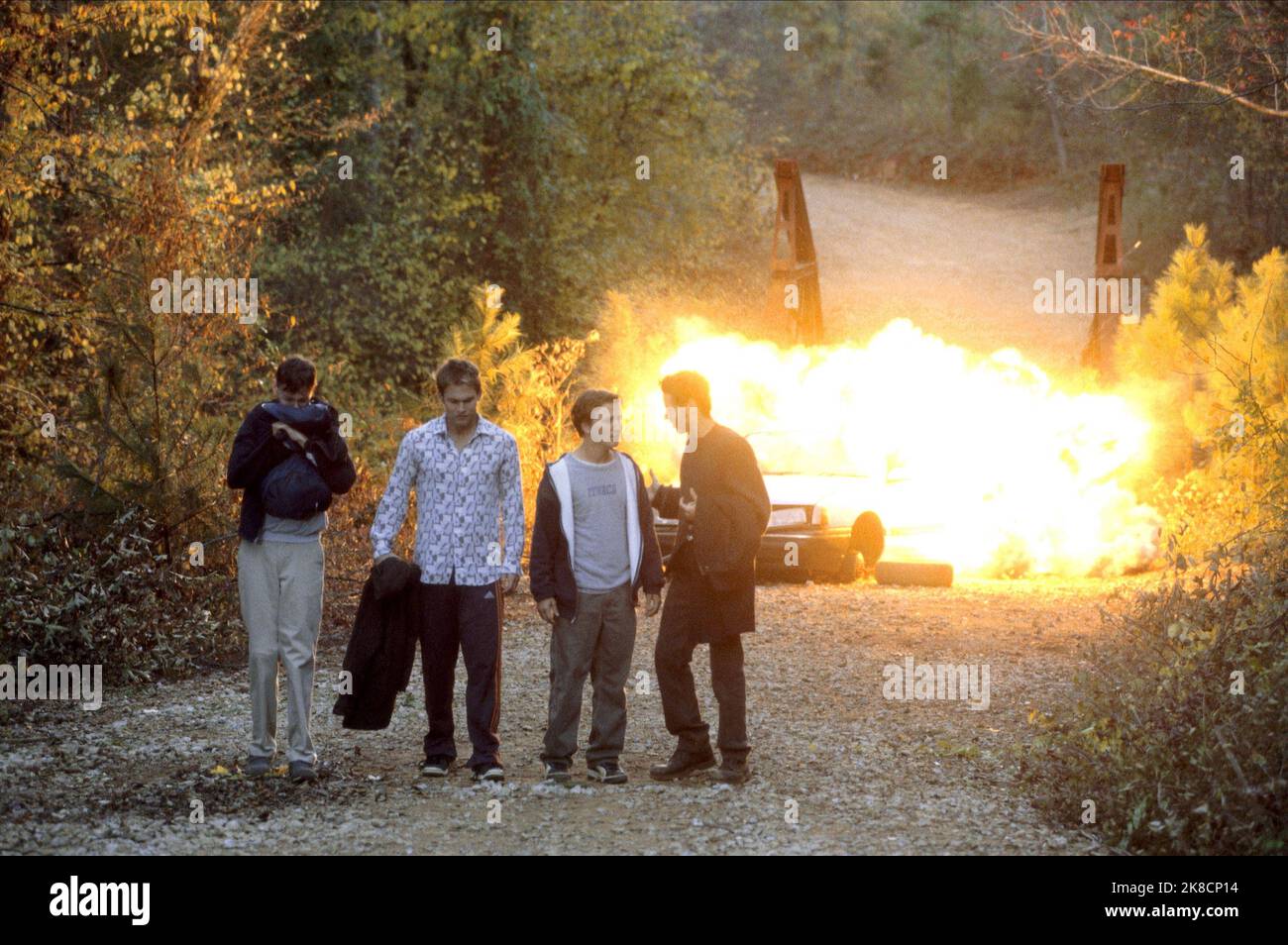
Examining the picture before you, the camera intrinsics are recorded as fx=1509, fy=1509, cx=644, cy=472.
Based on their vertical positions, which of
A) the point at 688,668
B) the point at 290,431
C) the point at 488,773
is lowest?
the point at 488,773

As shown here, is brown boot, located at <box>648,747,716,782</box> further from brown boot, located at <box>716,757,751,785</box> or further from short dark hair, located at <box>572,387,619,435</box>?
short dark hair, located at <box>572,387,619,435</box>

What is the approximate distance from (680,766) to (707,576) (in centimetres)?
98

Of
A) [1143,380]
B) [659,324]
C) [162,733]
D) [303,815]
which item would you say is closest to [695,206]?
[659,324]

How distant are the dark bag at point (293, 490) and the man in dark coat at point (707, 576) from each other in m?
1.70

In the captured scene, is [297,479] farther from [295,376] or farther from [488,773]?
[488,773]

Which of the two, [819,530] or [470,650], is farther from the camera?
[819,530]

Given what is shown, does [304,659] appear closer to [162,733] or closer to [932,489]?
[162,733]

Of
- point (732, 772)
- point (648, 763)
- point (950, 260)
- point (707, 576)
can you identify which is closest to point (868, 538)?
point (648, 763)

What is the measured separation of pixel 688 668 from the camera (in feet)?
24.4

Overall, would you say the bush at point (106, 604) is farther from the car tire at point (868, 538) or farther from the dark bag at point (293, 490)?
the car tire at point (868, 538)

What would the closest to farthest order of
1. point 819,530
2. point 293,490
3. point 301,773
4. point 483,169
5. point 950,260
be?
1. point 293,490
2. point 301,773
3. point 819,530
4. point 483,169
5. point 950,260

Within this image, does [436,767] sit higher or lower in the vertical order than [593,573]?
lower

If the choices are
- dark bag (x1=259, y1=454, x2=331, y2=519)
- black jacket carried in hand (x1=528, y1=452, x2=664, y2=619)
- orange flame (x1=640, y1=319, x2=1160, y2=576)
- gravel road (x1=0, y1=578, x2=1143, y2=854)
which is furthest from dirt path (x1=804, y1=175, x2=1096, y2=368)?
dark bag (x1=259, y1=454, x2=331, y2=519)

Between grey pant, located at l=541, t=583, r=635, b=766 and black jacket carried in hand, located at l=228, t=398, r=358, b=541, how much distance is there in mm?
1320
